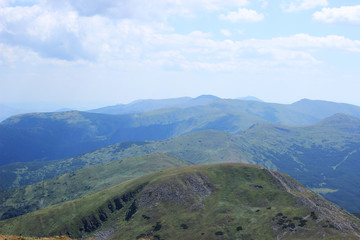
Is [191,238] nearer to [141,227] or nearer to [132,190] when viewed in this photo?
[141,227]

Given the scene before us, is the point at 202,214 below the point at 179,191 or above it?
below

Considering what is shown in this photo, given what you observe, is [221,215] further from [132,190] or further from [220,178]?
[132,190]

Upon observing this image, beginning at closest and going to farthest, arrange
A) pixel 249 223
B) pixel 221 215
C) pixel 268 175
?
pixel 249 223
pixel 221 215
pixel 268 175

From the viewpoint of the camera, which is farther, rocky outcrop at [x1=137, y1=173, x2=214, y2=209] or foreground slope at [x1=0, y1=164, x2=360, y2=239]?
rocky outcrop at [x1=137, y1=173, x2=214, y2=209]

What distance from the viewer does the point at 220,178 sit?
19812 cm

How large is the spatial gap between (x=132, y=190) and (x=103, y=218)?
2789cm

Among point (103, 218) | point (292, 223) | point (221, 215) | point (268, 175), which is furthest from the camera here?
point (268, 175)

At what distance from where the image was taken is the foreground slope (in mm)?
130125

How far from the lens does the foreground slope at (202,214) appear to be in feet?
427

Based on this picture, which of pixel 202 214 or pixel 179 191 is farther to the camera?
pixel 179 191

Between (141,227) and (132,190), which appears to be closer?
(141,227)

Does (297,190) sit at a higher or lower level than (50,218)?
higher

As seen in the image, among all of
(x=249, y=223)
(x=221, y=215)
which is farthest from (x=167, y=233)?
(x=249, y=223)

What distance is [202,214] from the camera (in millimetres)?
155625
